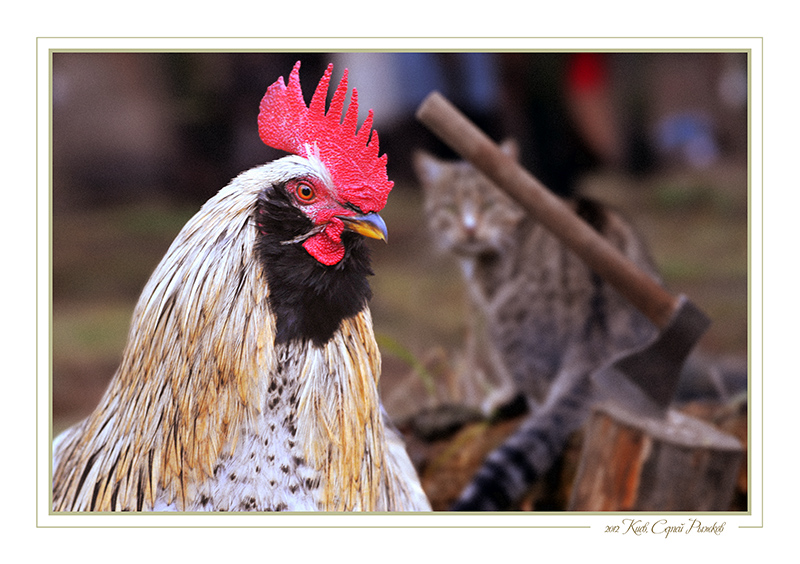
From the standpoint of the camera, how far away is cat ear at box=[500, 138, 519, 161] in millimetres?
2074

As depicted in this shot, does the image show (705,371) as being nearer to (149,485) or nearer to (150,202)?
(149,485)

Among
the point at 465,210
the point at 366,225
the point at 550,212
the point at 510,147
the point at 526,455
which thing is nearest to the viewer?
the point at 366,225

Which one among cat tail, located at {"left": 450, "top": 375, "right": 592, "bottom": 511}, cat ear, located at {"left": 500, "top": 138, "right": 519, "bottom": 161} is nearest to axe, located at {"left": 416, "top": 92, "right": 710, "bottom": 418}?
cat ear, located at {"left": 500, "top": 138, "right": 519, "bottom": 161}

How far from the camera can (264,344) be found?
1233 mm

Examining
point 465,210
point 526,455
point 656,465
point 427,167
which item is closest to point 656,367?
point 656,465

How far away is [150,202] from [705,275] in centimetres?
204

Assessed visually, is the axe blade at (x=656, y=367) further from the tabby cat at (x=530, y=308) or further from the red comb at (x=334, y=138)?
the red comb at (x=334, y=138)

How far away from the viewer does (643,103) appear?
79.0 inches

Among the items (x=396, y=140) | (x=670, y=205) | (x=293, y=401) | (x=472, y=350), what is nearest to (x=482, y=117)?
(x=396, y=140)

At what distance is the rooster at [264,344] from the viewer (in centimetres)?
121

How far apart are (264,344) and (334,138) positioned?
0.49 meters

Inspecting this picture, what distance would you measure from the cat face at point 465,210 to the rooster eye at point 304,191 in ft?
3.64

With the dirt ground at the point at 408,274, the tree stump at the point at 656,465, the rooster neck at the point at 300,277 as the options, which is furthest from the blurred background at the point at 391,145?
the rooster neck at the point at 300,277

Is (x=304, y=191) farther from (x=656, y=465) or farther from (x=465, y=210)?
(x=656, y=465)
